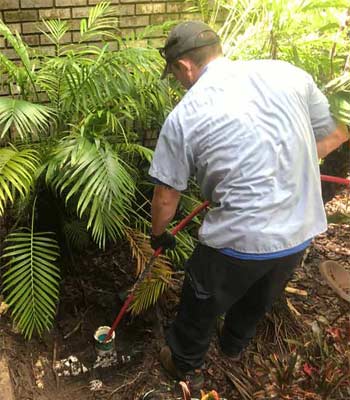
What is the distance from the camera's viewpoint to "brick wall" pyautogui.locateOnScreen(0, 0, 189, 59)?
3.31 m

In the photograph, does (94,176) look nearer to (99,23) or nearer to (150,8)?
(99,23)

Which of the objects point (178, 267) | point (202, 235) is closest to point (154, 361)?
point (178, 267)

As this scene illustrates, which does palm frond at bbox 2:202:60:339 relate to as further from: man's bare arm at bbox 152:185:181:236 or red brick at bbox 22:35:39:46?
red brick at bbox 22:35:39:46

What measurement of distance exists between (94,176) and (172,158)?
73 centimetres

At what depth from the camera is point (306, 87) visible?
83.5 inches

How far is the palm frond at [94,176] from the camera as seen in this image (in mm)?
2562

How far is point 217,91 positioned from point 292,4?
4.58 ft

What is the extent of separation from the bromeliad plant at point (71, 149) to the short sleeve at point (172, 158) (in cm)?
59

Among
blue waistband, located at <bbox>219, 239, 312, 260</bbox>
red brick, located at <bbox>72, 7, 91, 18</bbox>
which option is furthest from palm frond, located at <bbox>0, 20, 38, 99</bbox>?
blue waistband, located at <bbox>219, 239, 312, 260</bbox>

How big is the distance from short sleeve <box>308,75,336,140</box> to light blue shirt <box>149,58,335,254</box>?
48 mm

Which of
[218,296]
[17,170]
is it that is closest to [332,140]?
[218,296]

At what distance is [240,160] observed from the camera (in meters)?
1.92

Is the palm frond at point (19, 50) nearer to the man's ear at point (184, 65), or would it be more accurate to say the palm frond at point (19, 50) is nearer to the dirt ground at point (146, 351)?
the man's ear at point (184, 65)

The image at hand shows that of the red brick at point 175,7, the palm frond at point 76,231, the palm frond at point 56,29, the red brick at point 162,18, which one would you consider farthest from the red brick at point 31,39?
the palm frond at point 76,231
